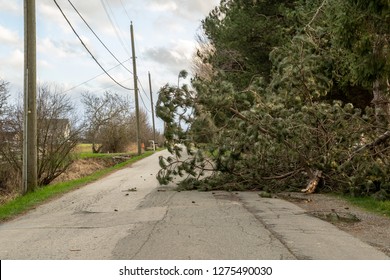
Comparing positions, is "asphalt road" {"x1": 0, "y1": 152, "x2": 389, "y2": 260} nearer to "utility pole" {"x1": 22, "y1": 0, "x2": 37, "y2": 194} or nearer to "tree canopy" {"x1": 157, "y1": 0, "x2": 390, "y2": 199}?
"tree canopy" {"x1": 157, "y1": 0, "x2": 390, "y2": 199}

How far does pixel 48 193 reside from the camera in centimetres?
1341

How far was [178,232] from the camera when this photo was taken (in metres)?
6.79

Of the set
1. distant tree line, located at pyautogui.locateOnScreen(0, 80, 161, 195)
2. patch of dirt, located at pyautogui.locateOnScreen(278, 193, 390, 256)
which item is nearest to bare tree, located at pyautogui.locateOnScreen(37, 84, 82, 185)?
distant tree line, located at pyautogui.locateOnScreen(0, 80, 161, 195)

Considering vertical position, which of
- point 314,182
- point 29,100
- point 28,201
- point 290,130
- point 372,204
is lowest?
point 28,201

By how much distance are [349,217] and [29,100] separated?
9417mm

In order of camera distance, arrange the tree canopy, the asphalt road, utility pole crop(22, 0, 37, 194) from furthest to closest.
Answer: utility pole crop(22, 0, 37, 194) < the tree canopy < the asphalt road

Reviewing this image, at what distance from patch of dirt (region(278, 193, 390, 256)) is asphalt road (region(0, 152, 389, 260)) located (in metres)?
0.27

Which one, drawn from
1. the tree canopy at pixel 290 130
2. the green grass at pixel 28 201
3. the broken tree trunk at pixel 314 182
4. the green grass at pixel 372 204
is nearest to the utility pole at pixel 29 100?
the green grass at pixel 28 201

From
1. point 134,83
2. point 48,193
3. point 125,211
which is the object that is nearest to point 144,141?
point 134,83

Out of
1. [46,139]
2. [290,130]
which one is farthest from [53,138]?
[290,130]

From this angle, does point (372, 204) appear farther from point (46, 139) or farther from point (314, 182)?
point (46, 139)

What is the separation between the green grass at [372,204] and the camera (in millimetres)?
9092

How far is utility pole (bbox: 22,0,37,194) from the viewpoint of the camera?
522 inches

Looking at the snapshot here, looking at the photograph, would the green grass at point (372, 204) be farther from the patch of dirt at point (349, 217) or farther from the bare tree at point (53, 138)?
the bare tree at point (53, 138)
